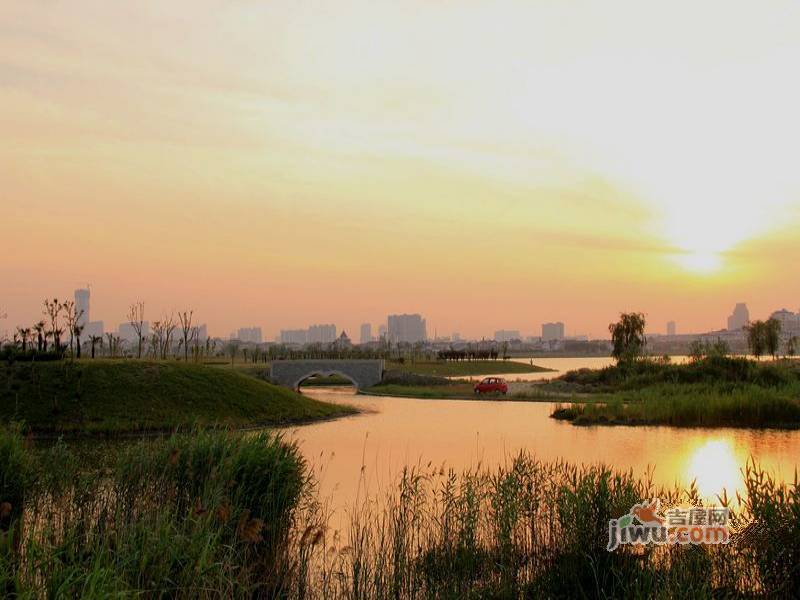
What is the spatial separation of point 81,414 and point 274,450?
1004 inches

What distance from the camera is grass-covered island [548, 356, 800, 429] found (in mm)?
35875

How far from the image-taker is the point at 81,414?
113ft

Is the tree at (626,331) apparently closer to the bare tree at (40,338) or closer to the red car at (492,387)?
the red car at (492,387)

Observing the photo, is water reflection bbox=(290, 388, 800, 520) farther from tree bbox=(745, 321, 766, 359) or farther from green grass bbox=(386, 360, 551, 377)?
tree bbox=(745, 321, 766, 359)

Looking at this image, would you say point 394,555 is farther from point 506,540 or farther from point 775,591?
point 775,591

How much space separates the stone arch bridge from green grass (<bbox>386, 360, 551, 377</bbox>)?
11.3m

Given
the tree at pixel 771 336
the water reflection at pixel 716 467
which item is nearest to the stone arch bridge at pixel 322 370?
the water reflection at pixel 716 467

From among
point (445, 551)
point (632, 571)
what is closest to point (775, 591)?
point (632, 571)

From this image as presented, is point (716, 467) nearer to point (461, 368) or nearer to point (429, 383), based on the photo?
point (429, 383)

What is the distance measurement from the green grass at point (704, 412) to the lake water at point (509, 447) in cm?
163

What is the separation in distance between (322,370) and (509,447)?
3839 centimetres

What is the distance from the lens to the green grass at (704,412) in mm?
35562

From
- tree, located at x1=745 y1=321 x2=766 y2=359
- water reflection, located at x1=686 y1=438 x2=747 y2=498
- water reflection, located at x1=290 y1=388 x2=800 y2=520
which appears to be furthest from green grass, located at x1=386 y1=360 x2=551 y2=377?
water reflection, located at x1=686 y1=438 x2=747 y2=498

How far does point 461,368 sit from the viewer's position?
88.2 meters
